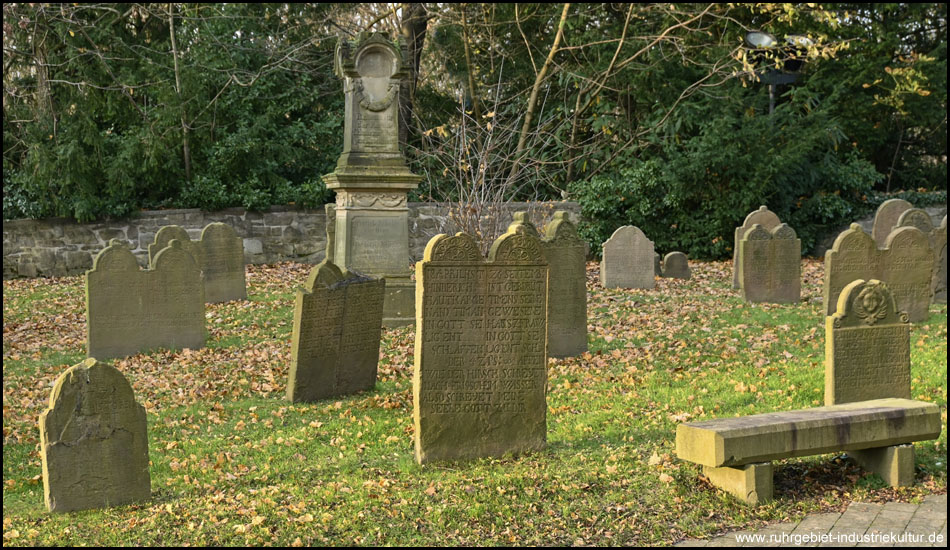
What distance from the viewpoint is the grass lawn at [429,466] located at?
515 centimetres

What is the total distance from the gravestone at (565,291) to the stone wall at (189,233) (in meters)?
7.76

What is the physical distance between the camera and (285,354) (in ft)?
34.6

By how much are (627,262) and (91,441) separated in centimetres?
1117

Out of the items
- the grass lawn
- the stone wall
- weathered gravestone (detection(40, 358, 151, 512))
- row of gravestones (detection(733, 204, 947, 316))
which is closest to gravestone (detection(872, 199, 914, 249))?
row of gravestones (detection(733, 204, 947, 316))

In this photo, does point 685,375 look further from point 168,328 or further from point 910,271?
point 168,328

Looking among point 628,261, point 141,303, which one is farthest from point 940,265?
point 141,303

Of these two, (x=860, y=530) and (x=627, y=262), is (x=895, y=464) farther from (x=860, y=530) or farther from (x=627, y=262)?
(x=627, y=262)

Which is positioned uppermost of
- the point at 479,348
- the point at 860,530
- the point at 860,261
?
the point at 860,261

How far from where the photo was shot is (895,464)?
19.7 feet

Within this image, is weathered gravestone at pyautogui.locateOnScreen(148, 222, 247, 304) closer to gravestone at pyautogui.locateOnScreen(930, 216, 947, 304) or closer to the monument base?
the monument base

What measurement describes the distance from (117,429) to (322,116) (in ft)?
56.1

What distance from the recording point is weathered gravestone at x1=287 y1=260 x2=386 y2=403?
8125mm

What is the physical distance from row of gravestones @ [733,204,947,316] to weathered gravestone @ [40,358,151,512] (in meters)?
8.51

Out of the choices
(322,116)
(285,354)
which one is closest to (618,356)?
(285,354)
